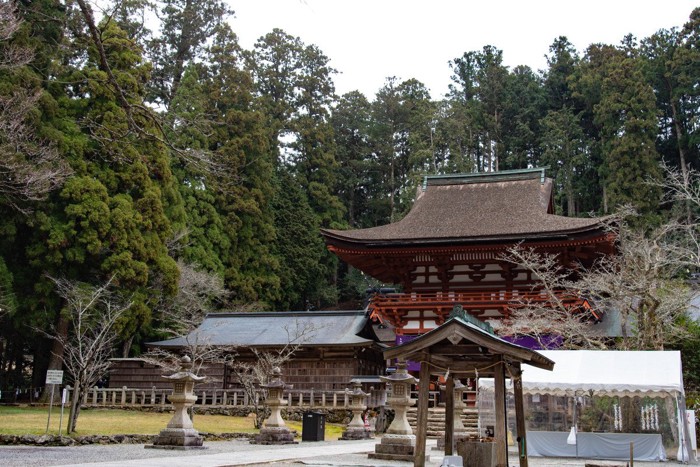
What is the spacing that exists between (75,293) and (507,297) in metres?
15.4

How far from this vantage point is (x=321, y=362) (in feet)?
86.2

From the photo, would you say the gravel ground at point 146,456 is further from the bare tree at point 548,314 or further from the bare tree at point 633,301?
the bare tree at point 548,314

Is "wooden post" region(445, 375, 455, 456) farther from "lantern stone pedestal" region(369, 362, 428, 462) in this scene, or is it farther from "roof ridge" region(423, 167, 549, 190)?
"roof ridge" region(423, 167, 549, 190)

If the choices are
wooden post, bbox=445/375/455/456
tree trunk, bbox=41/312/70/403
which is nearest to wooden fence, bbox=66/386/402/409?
tree trunk, bbox=41/312/70/403

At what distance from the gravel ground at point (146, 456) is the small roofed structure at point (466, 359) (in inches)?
104

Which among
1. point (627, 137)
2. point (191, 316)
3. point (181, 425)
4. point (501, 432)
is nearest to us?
point (501, 432)

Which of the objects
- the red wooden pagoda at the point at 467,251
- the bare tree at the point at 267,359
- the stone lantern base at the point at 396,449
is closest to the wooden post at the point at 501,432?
the stone lantern base at the point at 396,449

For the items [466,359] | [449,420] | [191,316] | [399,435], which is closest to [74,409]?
[399,435]

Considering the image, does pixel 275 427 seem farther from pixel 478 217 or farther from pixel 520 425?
pixel 478 217

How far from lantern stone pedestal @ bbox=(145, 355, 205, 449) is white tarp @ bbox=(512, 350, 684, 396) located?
7251mm

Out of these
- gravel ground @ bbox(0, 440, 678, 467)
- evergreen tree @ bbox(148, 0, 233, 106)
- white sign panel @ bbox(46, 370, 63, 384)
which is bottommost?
gravel ground @ bbox(0, 440, 678, 467)

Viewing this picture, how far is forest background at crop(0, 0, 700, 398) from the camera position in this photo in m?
23.6

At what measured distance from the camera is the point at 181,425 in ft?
47.0

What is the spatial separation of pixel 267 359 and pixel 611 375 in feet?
43.8
